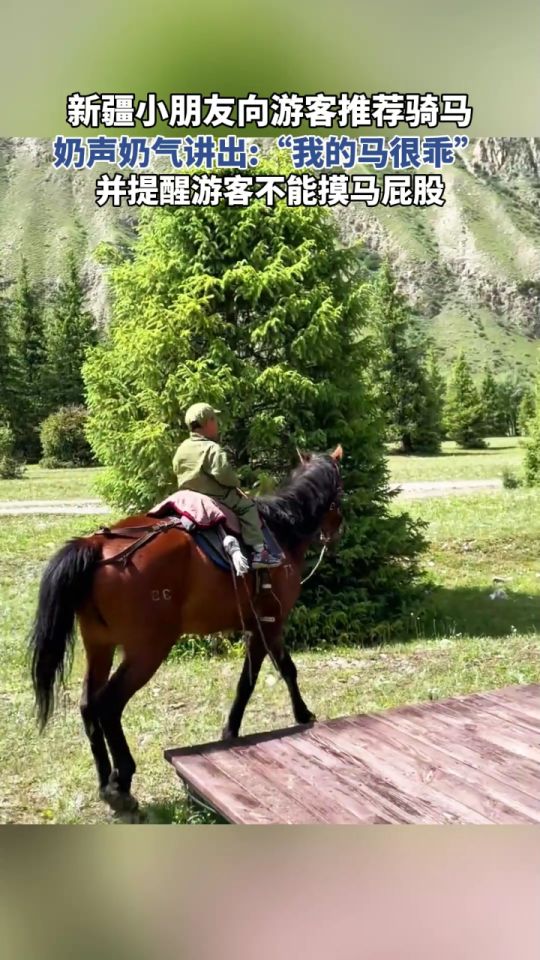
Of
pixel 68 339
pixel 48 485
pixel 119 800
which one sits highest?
pixel 68 339

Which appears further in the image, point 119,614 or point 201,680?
point 201,680

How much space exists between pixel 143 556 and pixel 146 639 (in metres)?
0.44

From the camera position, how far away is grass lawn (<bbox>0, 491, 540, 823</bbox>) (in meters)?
4.21

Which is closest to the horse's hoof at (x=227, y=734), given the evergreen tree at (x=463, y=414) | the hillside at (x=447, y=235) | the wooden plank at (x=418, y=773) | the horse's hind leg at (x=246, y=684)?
the horse's hind leg at (x=246, y=684)

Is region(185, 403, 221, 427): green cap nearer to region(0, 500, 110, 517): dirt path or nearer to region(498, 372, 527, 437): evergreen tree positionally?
region(0, 500, 110, 517): dirt path

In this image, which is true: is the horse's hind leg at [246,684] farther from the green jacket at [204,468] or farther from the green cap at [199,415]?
the green cap at [199,415]

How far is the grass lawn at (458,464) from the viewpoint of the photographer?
1192 cm

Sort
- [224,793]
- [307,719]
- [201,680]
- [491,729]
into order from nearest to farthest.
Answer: [224,793]
[491,729]
[307,719]
[201,680]

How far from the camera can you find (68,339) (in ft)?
33.7

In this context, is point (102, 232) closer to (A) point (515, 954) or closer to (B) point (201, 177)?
(B) point (201, 177)

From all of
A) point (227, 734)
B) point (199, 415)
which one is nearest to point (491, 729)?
point (227, 734)

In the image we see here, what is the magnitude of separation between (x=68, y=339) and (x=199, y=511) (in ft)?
23.3

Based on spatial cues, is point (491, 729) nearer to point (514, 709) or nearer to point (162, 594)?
point (514, 709)

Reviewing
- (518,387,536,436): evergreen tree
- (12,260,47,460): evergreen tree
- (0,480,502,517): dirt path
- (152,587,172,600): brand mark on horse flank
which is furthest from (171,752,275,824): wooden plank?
(518,387,536,436): evergreen tree
